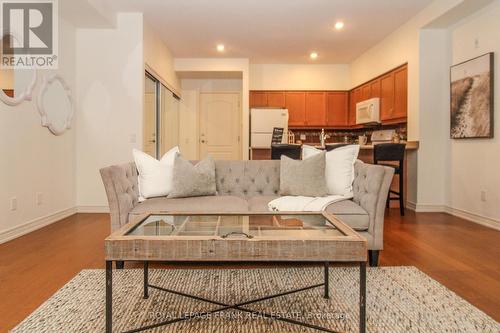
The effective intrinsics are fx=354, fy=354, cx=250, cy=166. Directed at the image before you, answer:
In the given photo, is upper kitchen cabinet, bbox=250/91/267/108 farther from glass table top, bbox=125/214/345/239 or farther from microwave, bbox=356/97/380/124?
glass table top, bbox=125/214/345/239

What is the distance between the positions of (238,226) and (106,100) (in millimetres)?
3785

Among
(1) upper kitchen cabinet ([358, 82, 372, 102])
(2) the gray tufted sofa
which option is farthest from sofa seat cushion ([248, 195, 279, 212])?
(1) upper kitchen cabinet ([358, 82, 372, 102])

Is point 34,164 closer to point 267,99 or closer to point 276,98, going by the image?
point 267,99

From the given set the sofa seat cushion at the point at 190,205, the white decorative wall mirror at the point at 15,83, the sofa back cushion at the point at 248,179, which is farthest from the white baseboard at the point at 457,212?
the white decorative wall mirror at the point at 15,83

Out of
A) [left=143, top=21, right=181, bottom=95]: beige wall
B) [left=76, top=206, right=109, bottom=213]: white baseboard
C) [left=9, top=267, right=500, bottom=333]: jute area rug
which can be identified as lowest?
[left=9, top=267, right=500, bottom=333]: jute area rug

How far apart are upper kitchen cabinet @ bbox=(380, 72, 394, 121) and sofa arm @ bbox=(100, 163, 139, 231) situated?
4.69 m

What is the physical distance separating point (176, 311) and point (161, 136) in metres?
4.96

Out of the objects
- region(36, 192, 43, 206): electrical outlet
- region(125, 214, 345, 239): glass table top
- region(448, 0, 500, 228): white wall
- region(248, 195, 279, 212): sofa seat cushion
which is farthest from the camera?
region(448, 0, 500, 228): white wall

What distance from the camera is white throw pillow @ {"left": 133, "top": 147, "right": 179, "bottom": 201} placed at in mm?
2986

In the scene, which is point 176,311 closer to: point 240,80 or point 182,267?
point 182,267

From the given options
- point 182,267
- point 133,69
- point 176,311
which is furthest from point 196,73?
point 176,311

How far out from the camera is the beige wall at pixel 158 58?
5191 millimetres

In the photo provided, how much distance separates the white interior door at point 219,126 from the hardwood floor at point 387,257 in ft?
14.2

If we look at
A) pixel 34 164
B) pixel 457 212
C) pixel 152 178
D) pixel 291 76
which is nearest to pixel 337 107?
pixel 291 76
